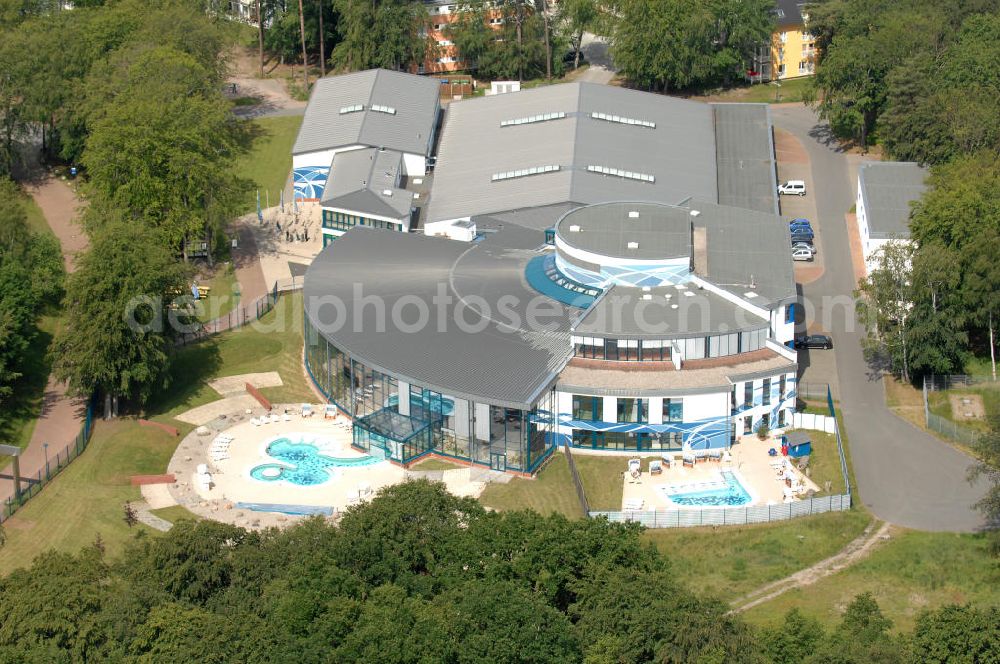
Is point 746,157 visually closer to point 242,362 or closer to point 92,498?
point 242,362

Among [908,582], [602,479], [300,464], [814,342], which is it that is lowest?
[908,582]

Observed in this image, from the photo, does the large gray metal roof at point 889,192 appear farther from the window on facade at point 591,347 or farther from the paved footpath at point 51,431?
the paved footpath at point 51,431

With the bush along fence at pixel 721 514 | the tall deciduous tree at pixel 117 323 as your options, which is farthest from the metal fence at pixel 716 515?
the tall deciduous tree at pixel 117 323

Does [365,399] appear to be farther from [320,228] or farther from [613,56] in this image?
[613,56]

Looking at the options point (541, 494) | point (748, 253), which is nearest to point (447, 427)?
point (541, 494)

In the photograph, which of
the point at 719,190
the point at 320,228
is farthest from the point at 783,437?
the point at 320,228

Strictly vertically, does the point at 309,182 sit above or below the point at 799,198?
above

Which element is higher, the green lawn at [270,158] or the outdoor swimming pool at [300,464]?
the green lawn at [270,158]
